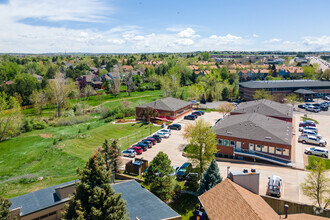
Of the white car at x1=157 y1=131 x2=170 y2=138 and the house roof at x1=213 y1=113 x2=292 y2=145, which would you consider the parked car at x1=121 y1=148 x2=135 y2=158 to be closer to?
the white car at x1=157 y1=131 x2=170 y2=138

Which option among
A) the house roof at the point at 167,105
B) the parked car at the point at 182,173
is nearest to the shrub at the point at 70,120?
the house roof at the point at 167,105

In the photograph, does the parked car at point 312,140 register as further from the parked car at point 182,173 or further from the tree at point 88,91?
the tree at point 88,91

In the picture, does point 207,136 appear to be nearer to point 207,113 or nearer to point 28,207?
point 28,207

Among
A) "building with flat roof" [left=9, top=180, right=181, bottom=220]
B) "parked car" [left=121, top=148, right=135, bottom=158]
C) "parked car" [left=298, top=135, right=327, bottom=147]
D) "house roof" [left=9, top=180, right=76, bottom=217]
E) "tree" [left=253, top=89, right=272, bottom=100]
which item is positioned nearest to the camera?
"building with flat roof" [left=9, top=180, right=181, bottom=220]

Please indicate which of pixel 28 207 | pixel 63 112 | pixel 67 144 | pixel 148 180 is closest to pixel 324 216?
pixel 148 180

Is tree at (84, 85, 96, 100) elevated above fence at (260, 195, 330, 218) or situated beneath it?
elevated above

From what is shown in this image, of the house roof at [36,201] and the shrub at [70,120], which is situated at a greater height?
the house roof at [36,201]

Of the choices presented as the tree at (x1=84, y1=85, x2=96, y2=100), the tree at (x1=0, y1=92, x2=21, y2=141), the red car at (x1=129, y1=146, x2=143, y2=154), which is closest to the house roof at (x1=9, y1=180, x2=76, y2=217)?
the red car at (x1=129, y1=146, x2=143, y2=154)
